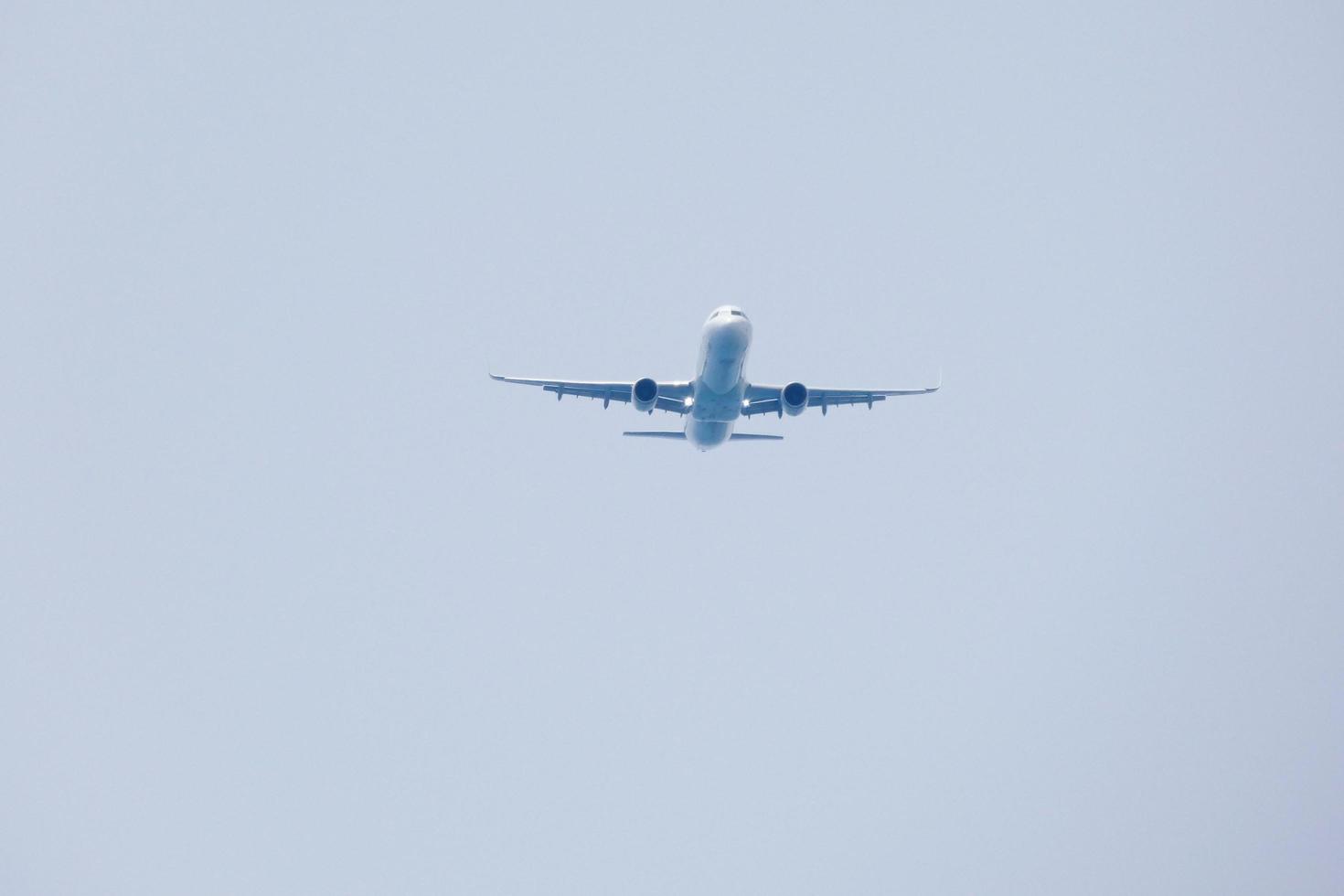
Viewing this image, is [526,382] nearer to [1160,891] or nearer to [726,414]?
[726,414]

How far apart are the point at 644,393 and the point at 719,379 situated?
10.2 feet

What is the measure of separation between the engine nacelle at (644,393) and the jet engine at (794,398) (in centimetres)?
476

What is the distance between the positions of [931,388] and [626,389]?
11563mm

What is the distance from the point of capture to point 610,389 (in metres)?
54.3

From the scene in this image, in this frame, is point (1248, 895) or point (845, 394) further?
point (1248, 895)

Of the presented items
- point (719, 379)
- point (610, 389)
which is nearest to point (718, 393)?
point (719, 379)

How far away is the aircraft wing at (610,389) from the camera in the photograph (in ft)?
173

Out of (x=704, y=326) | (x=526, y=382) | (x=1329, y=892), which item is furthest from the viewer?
(x=1329, y=892)

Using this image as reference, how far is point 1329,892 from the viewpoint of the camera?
194 metres

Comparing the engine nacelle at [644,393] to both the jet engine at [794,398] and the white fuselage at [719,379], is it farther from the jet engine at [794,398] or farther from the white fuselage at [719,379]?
the jet engine at [794,398]

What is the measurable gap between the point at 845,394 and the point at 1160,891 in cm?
16824

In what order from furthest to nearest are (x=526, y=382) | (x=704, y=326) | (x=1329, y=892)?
(x=1329, y=892) → (x=526, y=382) → (x=704, y=326)

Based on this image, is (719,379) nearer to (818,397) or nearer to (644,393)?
(644,393)

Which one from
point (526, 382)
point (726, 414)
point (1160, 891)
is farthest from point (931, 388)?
point (1160, 891)
